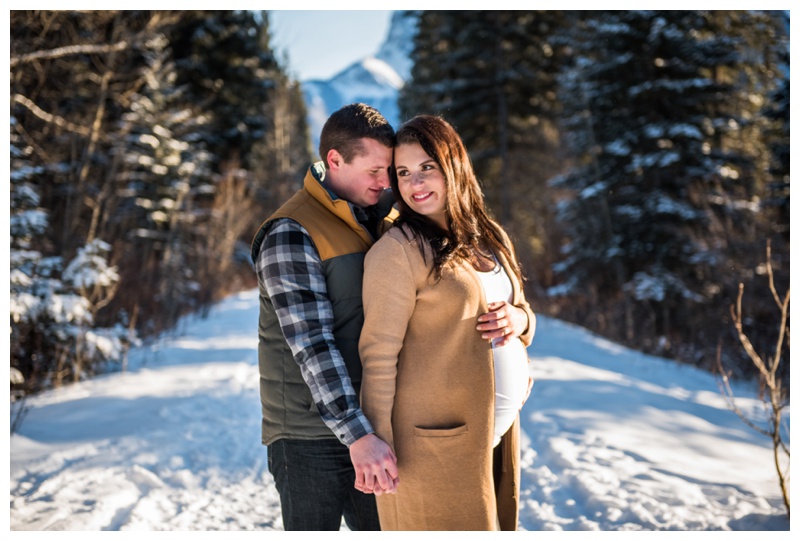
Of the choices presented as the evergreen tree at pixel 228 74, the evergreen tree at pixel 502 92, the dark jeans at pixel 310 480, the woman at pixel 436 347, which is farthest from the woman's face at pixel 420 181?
the evergreen tree at pixel 228 74

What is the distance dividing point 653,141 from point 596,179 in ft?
5.03

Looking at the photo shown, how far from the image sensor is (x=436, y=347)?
1.82 metres

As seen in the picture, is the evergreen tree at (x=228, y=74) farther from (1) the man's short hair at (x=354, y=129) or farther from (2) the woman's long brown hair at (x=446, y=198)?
(2) the woman's long brown hair at (x=446, y=198)

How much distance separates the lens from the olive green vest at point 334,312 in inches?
72.5

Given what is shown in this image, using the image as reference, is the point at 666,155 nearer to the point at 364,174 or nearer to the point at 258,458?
the point at 258,458

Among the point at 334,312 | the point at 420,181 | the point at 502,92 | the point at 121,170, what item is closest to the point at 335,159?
the point at 420,181

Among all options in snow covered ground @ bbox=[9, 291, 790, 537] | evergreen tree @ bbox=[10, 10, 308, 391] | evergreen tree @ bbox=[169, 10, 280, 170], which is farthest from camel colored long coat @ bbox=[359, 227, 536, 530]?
evergreen tree @ bbox=[169, 10, 280, 170]

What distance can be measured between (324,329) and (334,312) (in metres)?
0.13

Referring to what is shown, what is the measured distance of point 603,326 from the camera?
1171 centimetres

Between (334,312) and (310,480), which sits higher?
(334,312)

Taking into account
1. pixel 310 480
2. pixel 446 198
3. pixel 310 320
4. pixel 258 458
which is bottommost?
pixel 258 458

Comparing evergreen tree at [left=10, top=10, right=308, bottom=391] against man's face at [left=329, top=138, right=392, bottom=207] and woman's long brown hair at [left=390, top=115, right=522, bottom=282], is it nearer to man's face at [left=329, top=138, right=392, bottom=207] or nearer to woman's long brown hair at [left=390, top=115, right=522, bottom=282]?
man's face at [left=329, top=138, right=392, bottom=207]

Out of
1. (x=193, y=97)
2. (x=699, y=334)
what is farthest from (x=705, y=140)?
(x=193, y=97)
